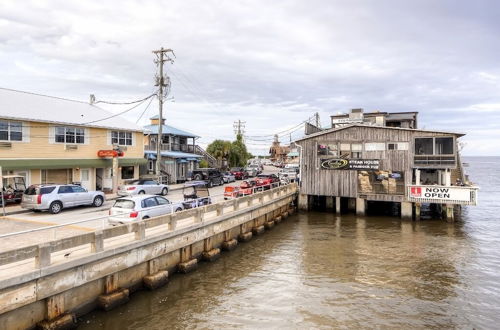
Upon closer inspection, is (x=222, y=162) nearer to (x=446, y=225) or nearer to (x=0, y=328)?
(x=446, y=225)

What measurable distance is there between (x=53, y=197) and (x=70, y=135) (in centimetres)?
938

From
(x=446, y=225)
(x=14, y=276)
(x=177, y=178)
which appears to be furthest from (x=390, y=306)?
(x=177, y=178)

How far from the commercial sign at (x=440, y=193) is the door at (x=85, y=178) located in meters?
26.5

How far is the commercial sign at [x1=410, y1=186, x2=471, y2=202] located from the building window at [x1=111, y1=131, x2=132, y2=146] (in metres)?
25.7

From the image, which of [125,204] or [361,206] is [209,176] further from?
[125,204]

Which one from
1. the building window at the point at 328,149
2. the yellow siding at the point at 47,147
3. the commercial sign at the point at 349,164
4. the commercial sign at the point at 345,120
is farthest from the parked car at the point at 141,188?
the commercial sign at the point at 345,120

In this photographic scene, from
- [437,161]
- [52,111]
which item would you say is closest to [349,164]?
[437,161]

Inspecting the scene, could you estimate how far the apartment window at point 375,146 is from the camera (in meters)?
28.0

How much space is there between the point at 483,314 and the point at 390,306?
3044mm

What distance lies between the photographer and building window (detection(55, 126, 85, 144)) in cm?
2714

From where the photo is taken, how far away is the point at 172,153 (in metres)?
43.6

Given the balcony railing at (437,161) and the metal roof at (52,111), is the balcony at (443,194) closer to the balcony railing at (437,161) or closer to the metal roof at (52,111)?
the balcony railing at (437,161)

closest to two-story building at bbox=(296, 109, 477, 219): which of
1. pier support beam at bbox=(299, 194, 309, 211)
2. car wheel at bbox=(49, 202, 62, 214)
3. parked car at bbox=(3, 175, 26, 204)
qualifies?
pier support beam at bbox=(299, 194, 309, 211)

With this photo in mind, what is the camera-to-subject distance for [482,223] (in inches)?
1118
